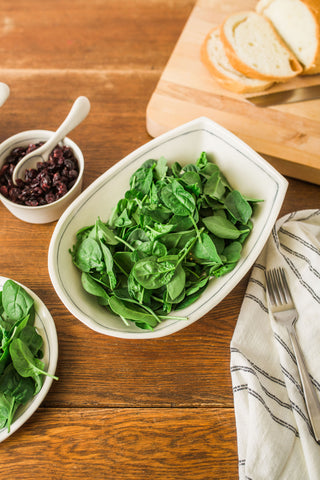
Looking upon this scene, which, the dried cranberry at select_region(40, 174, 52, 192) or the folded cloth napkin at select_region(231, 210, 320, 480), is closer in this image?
the folded cloth napkin at select_region(231, 210, 320, 480)

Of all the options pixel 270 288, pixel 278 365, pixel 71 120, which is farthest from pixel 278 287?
pixel 71 120

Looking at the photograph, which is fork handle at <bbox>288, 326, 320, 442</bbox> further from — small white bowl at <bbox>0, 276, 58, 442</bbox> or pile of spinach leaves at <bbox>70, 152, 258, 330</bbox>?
small white bowl at <bbox>0, 276, 58, 442</bbox>

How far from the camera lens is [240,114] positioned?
1.35 meters

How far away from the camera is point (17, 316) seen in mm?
975

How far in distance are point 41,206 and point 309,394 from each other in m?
0.81

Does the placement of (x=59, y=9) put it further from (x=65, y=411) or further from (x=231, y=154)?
(x=65, y=411)

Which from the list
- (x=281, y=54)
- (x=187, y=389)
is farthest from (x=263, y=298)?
(x=281, y=54)

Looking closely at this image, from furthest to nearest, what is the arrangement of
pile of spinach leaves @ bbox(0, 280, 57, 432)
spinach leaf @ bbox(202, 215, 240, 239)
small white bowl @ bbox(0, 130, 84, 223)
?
small white bowl @ bbox(0, 130, 84, 223), spinach leaf @ bbox(202, 215, 240, 239), pile of spinach leaves @ bbox(0, 280, 57, 432)

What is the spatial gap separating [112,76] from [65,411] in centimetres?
113

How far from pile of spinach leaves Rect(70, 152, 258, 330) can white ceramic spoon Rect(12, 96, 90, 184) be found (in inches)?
10.8

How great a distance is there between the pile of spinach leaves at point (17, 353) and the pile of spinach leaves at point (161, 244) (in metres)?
0.16

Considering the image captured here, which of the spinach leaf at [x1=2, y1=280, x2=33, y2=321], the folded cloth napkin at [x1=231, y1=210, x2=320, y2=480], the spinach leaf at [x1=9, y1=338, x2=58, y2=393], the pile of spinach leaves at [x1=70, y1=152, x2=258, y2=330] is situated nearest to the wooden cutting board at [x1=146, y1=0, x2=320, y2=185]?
the folded cloth napkin at [x1=231, y1=210, x2=320, y2=480]

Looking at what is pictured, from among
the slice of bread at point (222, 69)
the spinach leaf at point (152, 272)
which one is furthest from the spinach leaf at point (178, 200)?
the slice of bread at point (222, 69)

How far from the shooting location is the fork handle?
92cm
